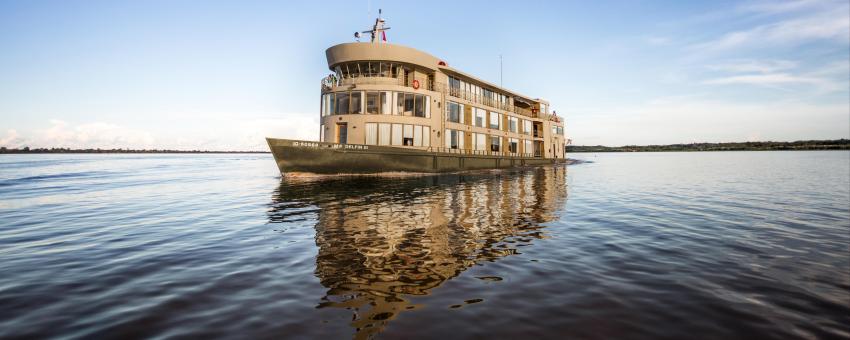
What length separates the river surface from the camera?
168 inches

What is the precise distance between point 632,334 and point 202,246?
820cm

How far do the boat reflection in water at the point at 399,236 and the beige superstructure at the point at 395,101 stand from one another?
38.4 ft

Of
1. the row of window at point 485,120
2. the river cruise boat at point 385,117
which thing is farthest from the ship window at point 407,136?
the row of window at point 485,120

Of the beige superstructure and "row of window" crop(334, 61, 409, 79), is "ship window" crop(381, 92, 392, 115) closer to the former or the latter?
the beige superstructure

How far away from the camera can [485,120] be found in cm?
3919

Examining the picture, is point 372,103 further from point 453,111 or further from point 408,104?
point 453,111

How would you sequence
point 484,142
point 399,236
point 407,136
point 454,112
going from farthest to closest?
point 484,142
point 454,112
point 407,136
point 399,236

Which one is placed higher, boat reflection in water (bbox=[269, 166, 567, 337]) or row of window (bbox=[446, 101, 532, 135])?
row of window (bbox=[446, 101, 532, 135])

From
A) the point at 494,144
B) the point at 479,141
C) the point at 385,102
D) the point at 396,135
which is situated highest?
the point at 385,102

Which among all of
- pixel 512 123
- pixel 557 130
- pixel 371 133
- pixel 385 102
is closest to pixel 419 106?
pixel 385 102

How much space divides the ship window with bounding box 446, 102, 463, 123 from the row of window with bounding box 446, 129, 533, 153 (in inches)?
42.7

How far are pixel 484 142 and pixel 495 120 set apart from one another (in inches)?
143

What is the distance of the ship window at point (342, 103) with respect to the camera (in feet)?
96.8

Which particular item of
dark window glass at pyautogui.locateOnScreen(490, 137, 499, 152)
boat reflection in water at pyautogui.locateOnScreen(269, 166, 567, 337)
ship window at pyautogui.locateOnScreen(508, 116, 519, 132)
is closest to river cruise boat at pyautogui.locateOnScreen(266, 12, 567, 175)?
dark window glass at pyautogui.locateOnScreen(490, 137, 499, 152)
